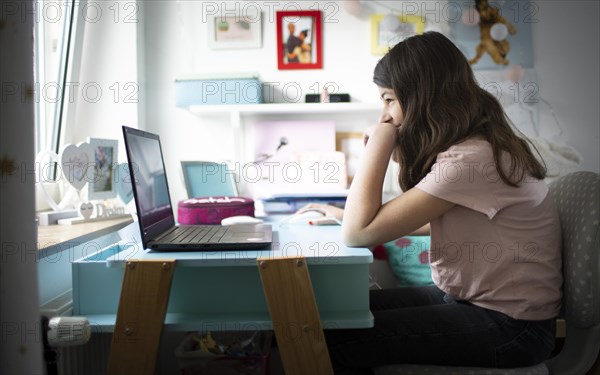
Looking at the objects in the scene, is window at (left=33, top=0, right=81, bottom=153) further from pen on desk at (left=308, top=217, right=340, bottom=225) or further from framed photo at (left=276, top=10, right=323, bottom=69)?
pen on desk at (left=308, top=217, right=340, bottom=225)

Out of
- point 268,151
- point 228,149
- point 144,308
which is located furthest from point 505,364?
point 228,149

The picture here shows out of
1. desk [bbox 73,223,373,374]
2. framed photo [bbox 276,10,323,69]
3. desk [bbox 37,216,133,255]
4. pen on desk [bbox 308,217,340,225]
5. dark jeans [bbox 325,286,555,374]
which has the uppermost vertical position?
framed photo [bbox 276,10,323,69]

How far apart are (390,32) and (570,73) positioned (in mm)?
756

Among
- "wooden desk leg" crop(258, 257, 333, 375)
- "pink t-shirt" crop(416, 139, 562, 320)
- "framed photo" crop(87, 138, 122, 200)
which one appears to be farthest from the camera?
"framed photo" crop(87, 138, 122, 200)

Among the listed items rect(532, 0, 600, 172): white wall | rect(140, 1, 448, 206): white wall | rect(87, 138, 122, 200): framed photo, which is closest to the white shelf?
rect(140, 1, 448, 206): white wall

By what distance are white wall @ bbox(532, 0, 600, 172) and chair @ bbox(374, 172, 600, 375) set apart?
3.27ft

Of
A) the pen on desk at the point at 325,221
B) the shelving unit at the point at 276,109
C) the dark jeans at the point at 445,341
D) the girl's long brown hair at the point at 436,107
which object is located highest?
the shelving unit at the point at 276,109

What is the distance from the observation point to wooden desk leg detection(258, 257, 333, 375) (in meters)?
0.85

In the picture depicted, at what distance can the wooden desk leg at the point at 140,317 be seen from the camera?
855mm

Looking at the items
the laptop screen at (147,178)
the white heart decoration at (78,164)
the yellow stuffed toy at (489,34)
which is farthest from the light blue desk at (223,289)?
the yellow stuffed toy at (489,34)

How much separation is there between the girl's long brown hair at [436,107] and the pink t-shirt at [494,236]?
0.04 meters

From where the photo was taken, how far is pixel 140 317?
2.82 ft

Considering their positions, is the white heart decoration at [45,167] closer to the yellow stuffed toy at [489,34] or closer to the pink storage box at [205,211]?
the pink storage box at [205,211]

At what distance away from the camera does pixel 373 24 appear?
1.98 meters
